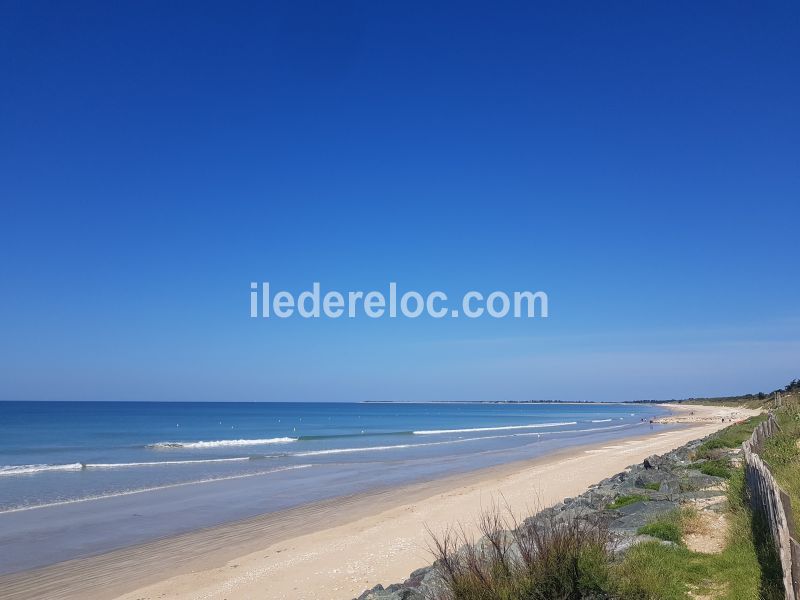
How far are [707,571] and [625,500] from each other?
5642mm

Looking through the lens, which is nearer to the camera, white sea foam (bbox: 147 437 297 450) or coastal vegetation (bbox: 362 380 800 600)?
coastal vegetation (bbox: 362 380 800 600)

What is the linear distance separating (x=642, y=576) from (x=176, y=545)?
10.5 meters

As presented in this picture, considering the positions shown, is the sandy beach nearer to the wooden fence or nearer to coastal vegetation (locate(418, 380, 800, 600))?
coastal vegetation (locate(418, 380, 800, 600))

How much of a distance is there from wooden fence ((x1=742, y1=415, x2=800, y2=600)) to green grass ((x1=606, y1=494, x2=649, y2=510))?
98.7 inches

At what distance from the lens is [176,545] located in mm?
13594

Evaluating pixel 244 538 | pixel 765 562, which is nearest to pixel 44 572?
pixel 244 538

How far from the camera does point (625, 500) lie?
12.4m

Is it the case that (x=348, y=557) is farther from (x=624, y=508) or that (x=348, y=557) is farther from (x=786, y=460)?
(x=786, y=460)

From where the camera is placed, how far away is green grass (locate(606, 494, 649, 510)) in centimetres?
1182

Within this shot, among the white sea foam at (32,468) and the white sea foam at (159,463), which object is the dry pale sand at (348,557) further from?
the white sea foam at (32,468)

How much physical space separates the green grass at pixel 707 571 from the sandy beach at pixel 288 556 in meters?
4.41

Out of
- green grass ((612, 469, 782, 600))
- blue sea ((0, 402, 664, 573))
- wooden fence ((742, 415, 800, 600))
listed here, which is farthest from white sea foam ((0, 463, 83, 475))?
wooden fence ((742, 415, 800, 600))

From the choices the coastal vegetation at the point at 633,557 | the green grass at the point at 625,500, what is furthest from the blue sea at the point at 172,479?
the green grass at the point at 625,500

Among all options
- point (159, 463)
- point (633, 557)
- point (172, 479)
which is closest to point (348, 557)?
point (633, 557)
